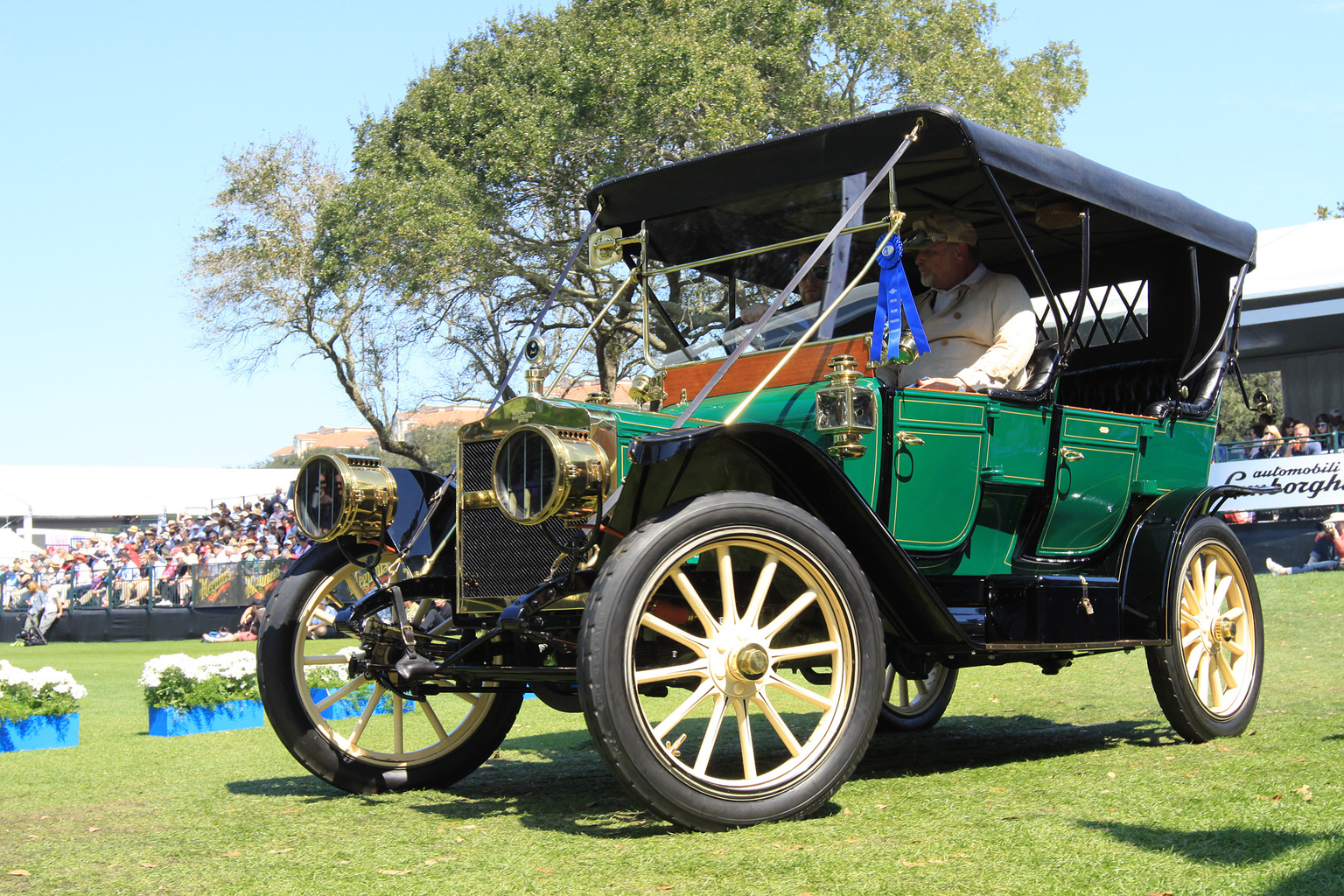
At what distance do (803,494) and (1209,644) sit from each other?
108 inches

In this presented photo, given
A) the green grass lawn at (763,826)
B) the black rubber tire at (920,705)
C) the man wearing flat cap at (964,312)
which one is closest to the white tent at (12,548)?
the green grass lawn at (763,826)

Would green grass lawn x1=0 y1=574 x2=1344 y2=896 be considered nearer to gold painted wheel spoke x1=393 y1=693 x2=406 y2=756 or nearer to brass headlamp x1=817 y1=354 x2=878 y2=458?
gold painted wheel spoke x1=393 y1=693 x2=406 y2=756

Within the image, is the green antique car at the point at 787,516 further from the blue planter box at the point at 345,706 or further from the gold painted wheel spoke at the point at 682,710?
the blue planter box at the point at 345,706

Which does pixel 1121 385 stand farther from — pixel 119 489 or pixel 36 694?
pixel 119 489

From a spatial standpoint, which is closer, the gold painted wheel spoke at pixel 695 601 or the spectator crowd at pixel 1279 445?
the gold painted wheel spoke at pixel 695 601

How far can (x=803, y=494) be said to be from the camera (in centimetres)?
466

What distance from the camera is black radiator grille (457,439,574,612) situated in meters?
4.62

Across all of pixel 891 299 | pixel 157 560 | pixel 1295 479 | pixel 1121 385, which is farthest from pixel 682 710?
pixel 157 560

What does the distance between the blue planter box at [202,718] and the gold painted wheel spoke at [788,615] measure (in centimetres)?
533

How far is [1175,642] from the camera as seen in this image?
5.76m

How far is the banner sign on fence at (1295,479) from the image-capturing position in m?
16.8

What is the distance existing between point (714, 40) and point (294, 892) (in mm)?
19582

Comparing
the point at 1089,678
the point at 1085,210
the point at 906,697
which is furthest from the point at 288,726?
the point at 1089,678

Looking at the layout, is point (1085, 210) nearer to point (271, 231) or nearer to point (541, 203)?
point (541, 203)
